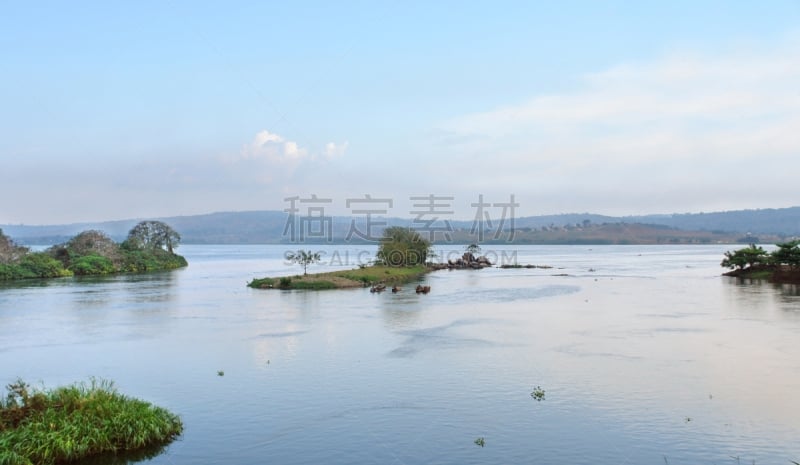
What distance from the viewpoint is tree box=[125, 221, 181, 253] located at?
126625mm

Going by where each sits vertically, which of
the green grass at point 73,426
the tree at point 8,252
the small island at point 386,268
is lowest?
the green grass at point 73,426

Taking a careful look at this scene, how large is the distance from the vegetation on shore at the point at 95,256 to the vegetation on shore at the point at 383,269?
29908 mm

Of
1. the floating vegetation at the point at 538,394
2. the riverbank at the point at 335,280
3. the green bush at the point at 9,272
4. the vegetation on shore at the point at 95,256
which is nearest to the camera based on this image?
the floating vegetation at the point at 538,394

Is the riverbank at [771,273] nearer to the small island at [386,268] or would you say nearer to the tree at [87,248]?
the small island at [386,268]

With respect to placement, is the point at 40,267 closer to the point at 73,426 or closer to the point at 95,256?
the point at 95,256

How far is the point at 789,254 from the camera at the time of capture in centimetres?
7200

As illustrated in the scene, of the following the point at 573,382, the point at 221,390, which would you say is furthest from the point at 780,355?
the point at 221,390

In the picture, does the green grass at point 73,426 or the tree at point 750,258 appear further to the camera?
the tree at point 750,258

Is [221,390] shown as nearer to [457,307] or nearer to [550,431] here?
[550,431]

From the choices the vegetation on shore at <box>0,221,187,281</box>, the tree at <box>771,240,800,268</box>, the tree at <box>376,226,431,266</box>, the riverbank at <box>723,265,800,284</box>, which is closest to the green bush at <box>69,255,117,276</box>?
the vegetation on shore at <box>0,221,187,281</box>

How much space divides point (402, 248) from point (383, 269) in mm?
11427

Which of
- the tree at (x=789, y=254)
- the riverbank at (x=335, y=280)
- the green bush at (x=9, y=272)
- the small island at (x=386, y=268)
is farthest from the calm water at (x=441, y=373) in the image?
the green bush at (x=9, y=272)

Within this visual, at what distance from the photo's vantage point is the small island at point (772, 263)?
2815 inches

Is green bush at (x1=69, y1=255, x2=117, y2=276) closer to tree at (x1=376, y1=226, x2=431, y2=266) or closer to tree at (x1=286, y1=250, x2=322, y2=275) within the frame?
tree at (x1=286, y1=250, x2=322, y2=275)
